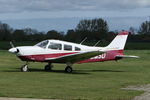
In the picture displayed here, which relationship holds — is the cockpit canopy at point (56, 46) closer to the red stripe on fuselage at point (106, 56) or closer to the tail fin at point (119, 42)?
the red stripe on fuselage at point (106, 56)

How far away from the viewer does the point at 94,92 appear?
13.2 meters

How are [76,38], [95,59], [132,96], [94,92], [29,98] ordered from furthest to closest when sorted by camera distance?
[76,38] → [95,59] → [94,92] → [132,96] → [29,98]

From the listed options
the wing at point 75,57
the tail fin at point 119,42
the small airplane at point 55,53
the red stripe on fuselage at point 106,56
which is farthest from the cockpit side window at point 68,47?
the tail fin at point 119,42

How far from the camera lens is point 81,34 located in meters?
120

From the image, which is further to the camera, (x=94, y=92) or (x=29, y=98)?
(x=94, y=92)

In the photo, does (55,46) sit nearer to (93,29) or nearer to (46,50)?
(46,50)

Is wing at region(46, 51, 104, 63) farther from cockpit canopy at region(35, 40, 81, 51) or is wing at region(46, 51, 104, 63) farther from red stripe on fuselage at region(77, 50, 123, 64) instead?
red stripe on fuselage at region(77, 50, 123, 64)

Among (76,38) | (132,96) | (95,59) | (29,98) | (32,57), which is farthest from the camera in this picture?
(76,38)

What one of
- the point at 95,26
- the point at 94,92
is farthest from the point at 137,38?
the point at 94,92

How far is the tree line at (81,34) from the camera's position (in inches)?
4500

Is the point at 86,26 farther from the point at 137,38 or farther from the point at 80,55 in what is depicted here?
the point at 80,55

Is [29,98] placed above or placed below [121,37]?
below

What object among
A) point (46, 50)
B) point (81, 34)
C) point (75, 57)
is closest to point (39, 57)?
point (46, 50)

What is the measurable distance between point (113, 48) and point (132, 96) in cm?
1416
